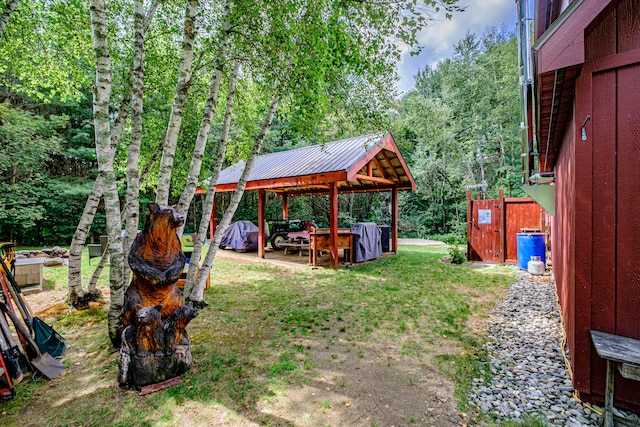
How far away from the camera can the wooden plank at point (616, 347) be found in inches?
70.6

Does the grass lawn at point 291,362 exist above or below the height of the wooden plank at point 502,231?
below

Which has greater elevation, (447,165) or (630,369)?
(447,165)

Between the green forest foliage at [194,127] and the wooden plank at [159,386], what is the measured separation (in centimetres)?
343

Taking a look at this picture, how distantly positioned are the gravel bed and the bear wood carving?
2.57 meters

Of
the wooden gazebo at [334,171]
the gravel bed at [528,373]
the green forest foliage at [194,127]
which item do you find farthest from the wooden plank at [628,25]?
the wooden gazebo at [334,171]

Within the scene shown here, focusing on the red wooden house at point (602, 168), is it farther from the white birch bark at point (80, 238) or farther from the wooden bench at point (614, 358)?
the white birch bark at point (80, 238)

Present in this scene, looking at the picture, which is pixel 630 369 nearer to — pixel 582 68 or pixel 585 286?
pixel 585 286

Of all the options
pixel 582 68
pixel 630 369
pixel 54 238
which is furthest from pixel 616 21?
pixel 54 238

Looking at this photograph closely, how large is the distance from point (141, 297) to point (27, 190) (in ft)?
43.0

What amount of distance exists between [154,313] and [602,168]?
3726 mm

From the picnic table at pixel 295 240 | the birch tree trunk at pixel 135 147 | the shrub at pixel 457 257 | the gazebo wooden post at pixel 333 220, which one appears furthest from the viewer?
the picnic table at pixel 295 240

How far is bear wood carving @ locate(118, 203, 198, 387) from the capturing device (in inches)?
96.8

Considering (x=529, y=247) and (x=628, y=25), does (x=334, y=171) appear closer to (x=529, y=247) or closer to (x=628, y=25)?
(x=529, y=247)

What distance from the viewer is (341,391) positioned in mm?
2502
